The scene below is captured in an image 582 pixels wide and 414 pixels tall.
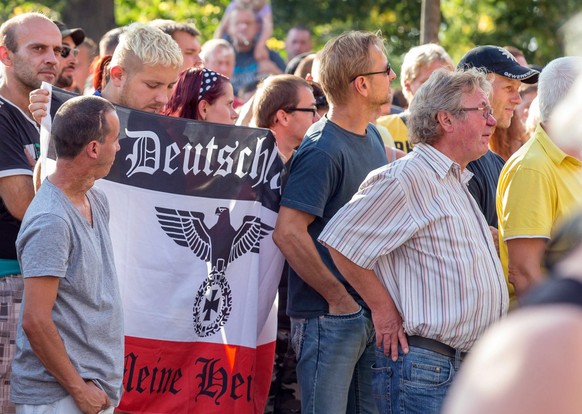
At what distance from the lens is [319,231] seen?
15.3 ft

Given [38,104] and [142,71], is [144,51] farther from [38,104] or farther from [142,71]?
[38,104]

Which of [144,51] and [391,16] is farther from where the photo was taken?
[391,16]

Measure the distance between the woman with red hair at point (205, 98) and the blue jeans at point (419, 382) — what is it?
1.73m

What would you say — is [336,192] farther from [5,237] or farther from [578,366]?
[578,366]

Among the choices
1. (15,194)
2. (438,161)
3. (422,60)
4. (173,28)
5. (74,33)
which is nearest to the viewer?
(438,161)

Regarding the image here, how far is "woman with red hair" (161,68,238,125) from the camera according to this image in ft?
16.9

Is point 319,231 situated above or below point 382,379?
above

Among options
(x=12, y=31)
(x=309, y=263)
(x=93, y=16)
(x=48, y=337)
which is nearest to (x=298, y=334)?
(x=309, y=263)

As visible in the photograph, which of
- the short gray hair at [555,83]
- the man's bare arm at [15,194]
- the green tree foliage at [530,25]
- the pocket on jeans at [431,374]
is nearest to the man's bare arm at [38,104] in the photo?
the man's bare arm at [15,194]

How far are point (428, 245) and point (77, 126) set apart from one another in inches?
57.1

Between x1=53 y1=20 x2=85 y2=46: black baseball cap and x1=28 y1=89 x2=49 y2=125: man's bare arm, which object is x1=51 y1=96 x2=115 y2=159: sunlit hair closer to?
x1=28 y1=89 x2=49 y2=125: man's bare arm

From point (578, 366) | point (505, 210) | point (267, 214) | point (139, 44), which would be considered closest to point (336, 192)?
point (267, 214)

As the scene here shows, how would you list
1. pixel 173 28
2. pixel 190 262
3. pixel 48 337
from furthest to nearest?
pixel 173 28 < pixel 190 262 < pixel 48 337

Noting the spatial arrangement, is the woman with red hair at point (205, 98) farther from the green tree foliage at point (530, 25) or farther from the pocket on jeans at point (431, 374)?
the green tree foliage at point (530, 25)
